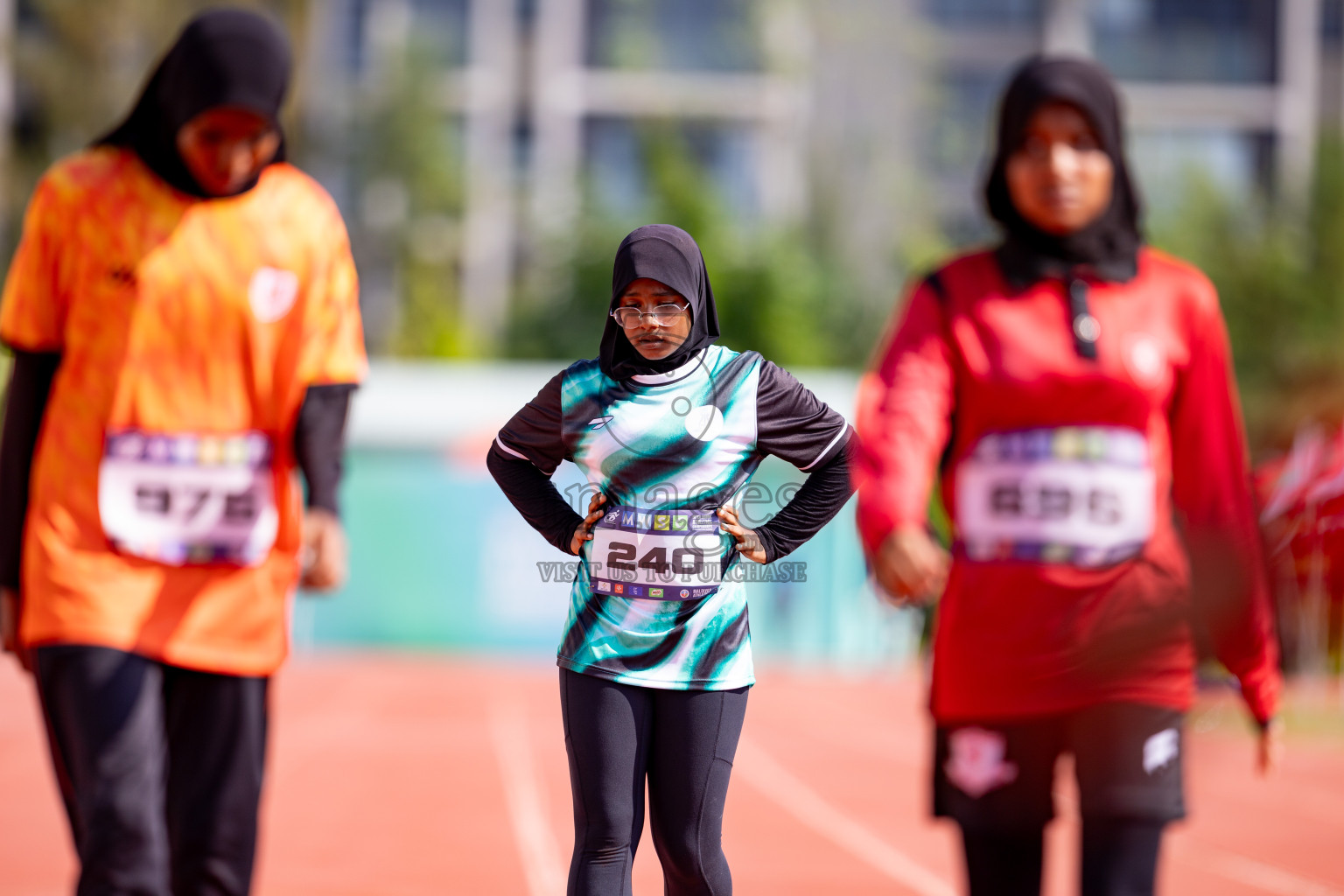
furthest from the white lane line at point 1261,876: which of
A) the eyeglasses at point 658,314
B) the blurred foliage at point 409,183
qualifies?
the blurred foliage at point 409,183

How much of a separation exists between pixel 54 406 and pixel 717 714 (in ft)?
5.08

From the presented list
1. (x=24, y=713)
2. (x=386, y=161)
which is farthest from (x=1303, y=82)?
(x=24, y=713)

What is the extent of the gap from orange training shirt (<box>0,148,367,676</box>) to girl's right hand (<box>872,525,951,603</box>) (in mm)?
1295

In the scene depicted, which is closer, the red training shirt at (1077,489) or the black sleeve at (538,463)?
the black sleeve at (538,463)

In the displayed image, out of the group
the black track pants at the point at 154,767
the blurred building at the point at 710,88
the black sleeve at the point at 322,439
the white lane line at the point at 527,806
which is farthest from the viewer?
the blurred building at the point at 710,88

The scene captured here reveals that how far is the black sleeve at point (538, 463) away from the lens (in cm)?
283

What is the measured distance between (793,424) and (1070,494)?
0.63m

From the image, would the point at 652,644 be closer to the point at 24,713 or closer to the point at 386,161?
the point at 24,713

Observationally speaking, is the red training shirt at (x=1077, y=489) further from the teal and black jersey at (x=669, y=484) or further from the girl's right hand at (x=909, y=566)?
the teal and black jersey at (x=669, y=484)

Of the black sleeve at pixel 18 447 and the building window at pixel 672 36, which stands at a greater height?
the building window at pixel 672 36

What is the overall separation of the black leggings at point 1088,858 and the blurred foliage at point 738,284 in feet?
70.9

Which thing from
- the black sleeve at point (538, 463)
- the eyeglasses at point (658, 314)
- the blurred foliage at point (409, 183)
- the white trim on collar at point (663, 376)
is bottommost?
the black sleeve at point (538, 463)

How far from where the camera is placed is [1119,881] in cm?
301

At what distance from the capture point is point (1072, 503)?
307 centimetres
